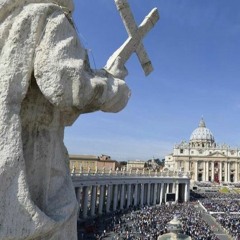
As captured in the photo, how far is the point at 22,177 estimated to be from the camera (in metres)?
3.10

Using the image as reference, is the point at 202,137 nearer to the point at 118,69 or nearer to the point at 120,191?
the point at 120,191

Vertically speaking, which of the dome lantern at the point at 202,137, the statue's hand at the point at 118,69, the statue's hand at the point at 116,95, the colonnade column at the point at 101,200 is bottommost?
the colonnade column at the point at 101,200

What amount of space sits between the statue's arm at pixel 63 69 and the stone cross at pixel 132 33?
596 millimetres

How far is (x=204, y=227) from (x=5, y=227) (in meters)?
31.9

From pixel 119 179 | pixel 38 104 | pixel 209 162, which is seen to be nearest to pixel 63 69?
pixel 38 104

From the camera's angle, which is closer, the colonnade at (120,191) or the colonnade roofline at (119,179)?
the colonnade roofline at (119,179)

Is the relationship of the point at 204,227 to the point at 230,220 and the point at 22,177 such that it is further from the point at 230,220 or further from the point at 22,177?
the point at 22,177

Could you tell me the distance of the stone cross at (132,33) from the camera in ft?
12.6

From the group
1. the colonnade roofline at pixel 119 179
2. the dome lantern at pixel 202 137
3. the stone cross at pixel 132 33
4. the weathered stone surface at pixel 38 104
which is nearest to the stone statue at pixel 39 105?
the weathered stone surface at pixel 38 104

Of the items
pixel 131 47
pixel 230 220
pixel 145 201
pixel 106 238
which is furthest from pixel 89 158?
pixel 131 47

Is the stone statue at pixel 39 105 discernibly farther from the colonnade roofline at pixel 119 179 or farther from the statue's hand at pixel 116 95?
the colonnade roofline at pixel 119 179

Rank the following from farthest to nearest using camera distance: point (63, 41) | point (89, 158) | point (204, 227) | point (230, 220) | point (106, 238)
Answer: point (89, 158)
point (230, 220)
point (204, 227)
point (106, 238)
point (63, 41)

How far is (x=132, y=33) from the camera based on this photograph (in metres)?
3.99

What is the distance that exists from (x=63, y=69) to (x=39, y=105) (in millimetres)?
472
